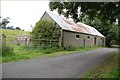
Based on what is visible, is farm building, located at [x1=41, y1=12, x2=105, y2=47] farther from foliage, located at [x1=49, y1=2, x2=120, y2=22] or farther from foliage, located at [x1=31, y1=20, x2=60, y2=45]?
foliage, located at [x1=49, y1=2, x2=120, y2=22]

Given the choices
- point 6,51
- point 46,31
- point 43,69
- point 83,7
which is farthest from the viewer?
point 46,31

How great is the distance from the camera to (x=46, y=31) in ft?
83.1

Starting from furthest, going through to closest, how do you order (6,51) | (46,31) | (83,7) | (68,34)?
(68,34) → (46,31) → (83,7) → (6,51)

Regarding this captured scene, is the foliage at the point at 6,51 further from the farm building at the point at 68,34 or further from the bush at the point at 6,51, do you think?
the farm building at the point at 68,34

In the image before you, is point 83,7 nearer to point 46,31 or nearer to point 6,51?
point 6,51

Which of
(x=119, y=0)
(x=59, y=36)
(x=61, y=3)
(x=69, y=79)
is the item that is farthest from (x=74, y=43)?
(x=69, y=79)

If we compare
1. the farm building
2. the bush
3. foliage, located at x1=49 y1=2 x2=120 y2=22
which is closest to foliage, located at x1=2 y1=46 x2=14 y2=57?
the bush

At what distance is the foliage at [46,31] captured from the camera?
25.3 m

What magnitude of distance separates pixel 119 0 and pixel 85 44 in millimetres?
21335

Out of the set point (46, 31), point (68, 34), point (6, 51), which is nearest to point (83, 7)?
point (6, 51)

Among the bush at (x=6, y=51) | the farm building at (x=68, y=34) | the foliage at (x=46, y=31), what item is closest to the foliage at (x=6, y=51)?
the bush at (x=6, y=51)

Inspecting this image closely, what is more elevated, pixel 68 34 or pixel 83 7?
pixel 83 7

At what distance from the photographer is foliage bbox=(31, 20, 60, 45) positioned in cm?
2530

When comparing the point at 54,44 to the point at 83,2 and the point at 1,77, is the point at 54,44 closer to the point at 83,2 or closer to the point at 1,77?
the point at 83,2
